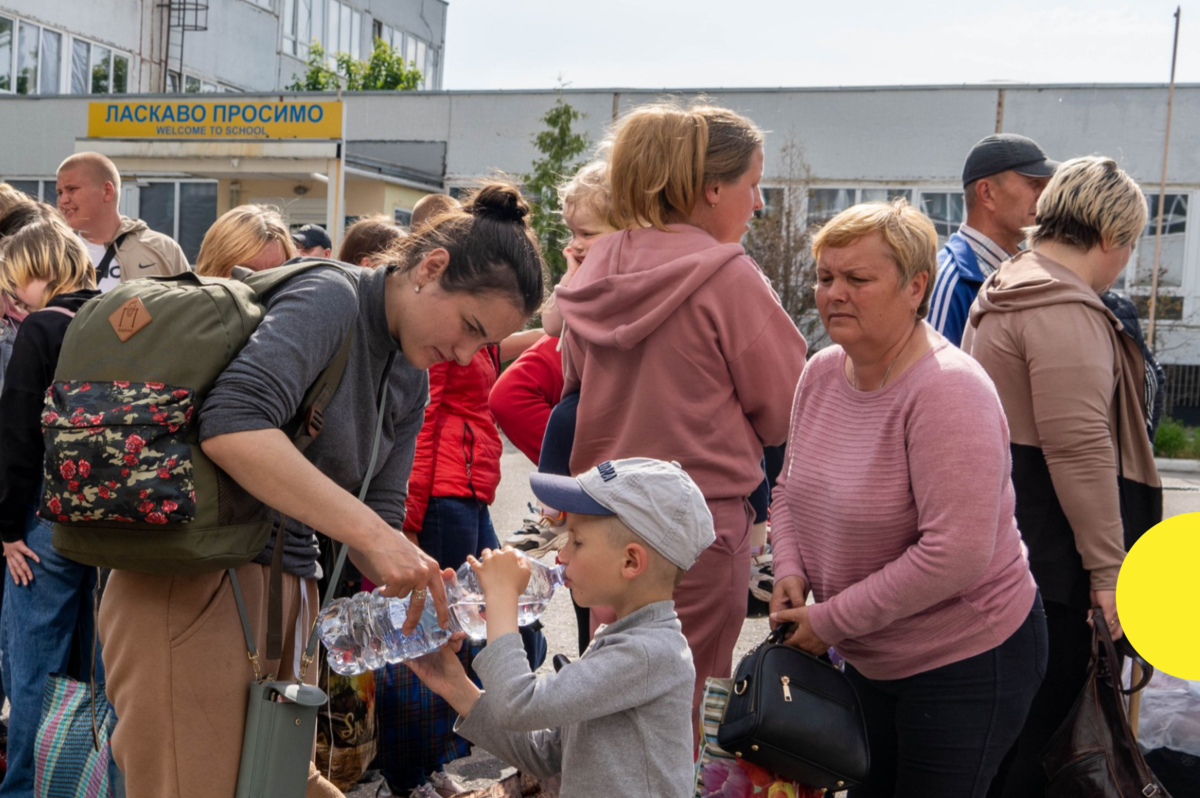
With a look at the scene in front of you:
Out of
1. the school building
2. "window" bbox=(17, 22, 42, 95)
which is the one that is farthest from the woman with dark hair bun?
"window" bbox=(17, 22, 42, 95)

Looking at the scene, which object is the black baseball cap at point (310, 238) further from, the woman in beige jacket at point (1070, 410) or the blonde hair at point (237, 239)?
the woman in beige jacket at point (1070, 410)

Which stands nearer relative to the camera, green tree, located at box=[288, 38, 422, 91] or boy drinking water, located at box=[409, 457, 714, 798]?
boy drinking water, located at box=[409, 457, 714, 798]

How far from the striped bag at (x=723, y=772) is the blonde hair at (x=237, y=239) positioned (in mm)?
2726

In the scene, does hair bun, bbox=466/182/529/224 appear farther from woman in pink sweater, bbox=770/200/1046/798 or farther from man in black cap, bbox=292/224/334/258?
man in black cap, bbox=292/224/334/258

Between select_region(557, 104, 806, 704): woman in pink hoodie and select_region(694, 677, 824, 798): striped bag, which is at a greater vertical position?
select_region(557, 104, 806, 704): woman in pink hoodie

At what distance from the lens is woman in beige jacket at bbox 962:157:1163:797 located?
11.0 feet

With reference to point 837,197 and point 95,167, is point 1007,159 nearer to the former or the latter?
point 95,167

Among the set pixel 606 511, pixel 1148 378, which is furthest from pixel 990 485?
pixel 1148 378

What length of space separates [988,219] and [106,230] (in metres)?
4.88

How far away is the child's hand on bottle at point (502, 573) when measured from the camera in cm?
243

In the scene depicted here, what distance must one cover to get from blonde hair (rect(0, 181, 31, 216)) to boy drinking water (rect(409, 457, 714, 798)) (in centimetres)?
380

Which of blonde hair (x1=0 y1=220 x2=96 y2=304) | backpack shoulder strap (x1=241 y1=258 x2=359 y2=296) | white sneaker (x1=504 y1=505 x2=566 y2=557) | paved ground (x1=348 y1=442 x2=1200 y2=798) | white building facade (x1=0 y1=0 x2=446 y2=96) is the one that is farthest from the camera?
white building facade (x1=0 y1=0 x2=446 y2=96)

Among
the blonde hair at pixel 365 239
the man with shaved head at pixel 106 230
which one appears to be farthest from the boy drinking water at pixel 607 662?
the man with shaved head at pixel 106 230

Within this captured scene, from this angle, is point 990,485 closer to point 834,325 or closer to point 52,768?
point 834,325
